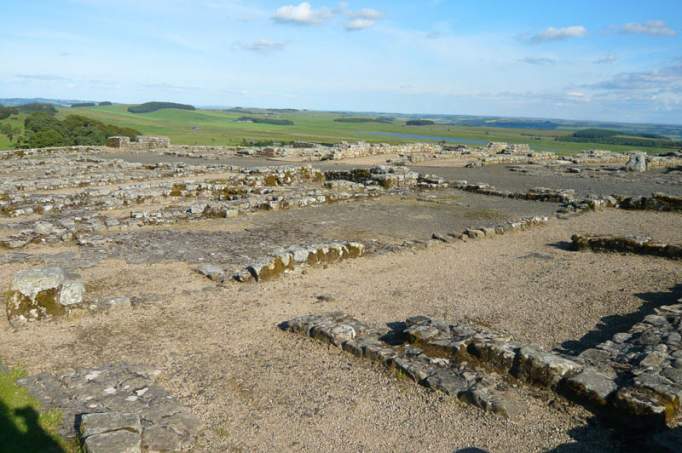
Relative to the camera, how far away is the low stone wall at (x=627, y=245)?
11398mm

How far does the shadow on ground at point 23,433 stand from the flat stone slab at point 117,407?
0.20 meters

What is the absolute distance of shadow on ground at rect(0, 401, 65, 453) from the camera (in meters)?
4.52

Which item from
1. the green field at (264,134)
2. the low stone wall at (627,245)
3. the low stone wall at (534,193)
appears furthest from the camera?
the green field at (264,134)

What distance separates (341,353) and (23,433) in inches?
149

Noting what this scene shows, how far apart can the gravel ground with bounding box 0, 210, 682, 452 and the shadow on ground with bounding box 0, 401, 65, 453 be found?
3.81 feet

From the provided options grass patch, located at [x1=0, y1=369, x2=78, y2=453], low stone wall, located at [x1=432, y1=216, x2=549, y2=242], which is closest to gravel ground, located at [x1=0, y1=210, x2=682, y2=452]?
low stone wall, located at [x1=432, y1=216, x2=549, y2=242]

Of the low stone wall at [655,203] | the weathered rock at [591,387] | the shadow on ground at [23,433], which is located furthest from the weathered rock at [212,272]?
the low stone wall at [655,203]

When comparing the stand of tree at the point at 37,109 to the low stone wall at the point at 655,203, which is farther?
the stand of tree at the point at 37,109

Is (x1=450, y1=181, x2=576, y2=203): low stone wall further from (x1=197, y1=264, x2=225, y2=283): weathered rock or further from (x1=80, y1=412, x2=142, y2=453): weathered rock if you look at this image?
(x1=80, y1=412, x2=142, y2=453): weathered rock

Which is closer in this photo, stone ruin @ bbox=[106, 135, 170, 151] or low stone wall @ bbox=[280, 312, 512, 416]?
low stone wall @ bbox=[280, 312, 512, 416]

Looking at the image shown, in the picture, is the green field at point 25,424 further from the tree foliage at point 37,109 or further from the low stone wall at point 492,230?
the tree foliage at point 37,109

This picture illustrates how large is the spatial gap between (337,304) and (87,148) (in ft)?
116

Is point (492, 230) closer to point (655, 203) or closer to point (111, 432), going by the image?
point (655, 203)

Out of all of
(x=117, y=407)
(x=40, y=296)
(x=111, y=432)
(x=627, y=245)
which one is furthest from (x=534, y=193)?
(x=111, y=432)
